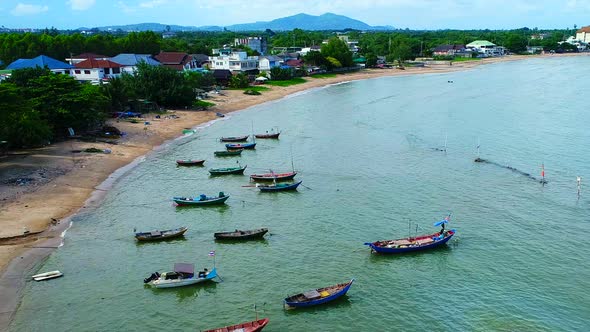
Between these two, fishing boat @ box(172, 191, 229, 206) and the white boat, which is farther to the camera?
fishing boat @ box(172, 191, 229, 206)

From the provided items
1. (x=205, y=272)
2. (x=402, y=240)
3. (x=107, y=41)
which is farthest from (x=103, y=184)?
(x=107, y=41)

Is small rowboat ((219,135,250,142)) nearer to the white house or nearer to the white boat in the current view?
the white boat

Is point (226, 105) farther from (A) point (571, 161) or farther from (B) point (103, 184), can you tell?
(A) point (571, 161)

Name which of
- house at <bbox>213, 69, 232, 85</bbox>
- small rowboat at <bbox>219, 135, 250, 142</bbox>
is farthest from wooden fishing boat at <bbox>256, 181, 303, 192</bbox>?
house at <bbox>213, 69, 232, 85</bbox>

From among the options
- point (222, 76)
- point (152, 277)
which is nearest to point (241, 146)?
point (152, 277)

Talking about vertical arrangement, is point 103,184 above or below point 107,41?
below

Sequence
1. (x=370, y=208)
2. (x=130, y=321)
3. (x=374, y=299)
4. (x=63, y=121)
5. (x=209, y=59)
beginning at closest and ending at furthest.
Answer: (x=130, y=321) < (x=374, y=299) < (x=370, y=208) < (x=63, y=121) < (x=209, y=59)

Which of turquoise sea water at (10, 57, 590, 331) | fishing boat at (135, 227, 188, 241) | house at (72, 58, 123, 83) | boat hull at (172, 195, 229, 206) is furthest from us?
house at (72, 58, 123, 83)
